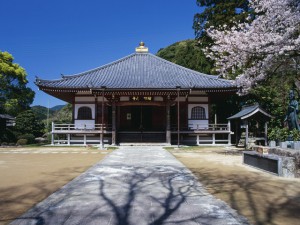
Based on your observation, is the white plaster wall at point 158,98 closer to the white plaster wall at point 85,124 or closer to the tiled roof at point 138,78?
the tiled roof at point 138,78

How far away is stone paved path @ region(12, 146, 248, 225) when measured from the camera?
4.01 metres

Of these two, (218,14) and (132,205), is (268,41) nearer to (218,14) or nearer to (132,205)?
(132,205)

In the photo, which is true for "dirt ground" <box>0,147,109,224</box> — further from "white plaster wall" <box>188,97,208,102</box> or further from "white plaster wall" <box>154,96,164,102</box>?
"white plaster wall" <box>188,97,208,102</box>

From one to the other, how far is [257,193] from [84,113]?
731 inches

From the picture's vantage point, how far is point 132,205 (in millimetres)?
4750

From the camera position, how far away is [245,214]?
4355 mm

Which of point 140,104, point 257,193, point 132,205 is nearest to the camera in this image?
point 132,205

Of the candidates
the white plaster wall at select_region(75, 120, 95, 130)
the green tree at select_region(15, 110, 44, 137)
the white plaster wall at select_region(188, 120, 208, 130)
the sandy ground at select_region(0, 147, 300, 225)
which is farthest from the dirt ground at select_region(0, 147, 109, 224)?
the green tree at select_region(15, 110, 44, 137)

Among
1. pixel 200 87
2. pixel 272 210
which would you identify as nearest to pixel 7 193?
pixel 272 210

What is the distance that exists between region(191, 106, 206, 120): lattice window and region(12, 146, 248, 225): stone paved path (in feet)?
51.9

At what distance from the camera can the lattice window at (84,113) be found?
2245cm

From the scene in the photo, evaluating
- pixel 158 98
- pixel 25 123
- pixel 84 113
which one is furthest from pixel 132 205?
pixel 25 123

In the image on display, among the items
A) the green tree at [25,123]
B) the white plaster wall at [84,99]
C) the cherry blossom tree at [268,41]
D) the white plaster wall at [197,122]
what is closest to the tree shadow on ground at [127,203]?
the cherry blossom tree at [268,41]

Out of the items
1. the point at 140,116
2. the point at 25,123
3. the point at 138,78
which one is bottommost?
the point at 25,123
